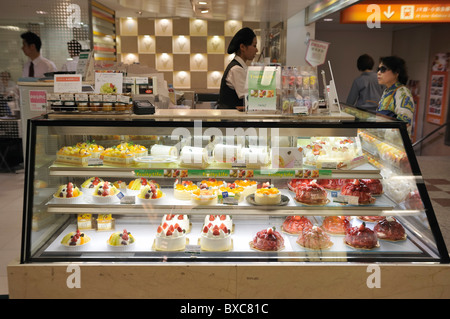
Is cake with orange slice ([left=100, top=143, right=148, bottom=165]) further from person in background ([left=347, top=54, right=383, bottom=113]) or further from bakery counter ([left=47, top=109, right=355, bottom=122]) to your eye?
person in background ([left=347, top=54, right=383, bottom=113])

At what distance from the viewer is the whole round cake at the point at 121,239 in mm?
2992

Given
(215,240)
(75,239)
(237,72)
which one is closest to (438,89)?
(237,72)

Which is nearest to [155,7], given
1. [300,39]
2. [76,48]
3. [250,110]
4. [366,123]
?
[76,48]

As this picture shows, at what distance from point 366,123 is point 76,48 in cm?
561

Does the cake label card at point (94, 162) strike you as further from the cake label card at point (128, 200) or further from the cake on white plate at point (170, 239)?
the cake on white plate at point (170, 239)

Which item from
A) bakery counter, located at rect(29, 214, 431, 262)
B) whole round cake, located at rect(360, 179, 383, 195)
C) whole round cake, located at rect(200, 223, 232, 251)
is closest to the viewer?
bakery counter, located at rect(29, 214, 431, 262)

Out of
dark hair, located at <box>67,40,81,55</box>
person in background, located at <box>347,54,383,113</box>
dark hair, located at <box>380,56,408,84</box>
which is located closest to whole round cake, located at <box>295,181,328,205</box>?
dark hair, located at <box>380,56,408,84</box>

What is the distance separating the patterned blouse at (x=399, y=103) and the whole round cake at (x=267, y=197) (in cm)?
169

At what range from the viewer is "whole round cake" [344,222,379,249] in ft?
9.79

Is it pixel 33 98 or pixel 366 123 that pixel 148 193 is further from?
pixel 33 98

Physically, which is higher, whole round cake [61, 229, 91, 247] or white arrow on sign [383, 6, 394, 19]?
white arrow on sign [383, 6, 394, 19]

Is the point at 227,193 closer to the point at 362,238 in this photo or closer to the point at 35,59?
the point at 362,238

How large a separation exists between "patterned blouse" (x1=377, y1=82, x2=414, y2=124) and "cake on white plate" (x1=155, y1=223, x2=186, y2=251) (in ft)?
7.74

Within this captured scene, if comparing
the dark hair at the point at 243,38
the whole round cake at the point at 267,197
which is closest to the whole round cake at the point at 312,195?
the whole round cake at the point at 267,197
